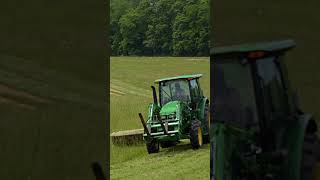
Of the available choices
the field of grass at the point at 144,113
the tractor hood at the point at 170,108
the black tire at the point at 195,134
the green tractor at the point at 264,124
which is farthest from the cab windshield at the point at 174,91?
the green tractor at the point at 264,124

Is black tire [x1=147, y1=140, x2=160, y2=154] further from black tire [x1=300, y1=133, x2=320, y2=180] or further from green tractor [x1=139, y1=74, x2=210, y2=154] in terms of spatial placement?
black tire [x1=300, y1=133, x2=320, y2=180]

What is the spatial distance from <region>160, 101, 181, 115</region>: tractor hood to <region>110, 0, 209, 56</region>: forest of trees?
1136 millimetres

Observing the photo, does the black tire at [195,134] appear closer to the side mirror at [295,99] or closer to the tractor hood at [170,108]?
the tractor hood at [170,108]

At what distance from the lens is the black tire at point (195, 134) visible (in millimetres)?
8102

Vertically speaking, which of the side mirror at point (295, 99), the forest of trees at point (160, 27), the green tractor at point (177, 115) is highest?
the forest of trees at point (160, 27)
